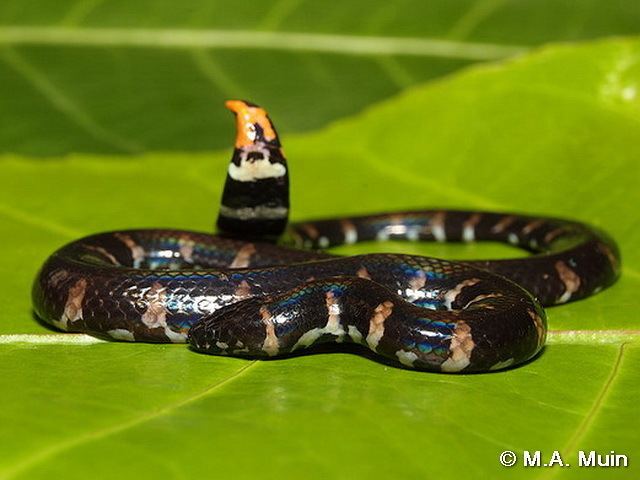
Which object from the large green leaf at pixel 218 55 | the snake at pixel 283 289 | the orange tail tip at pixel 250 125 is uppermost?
the large green leaf at pixel 218 55

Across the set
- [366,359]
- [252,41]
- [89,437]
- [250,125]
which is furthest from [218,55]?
[89,437]

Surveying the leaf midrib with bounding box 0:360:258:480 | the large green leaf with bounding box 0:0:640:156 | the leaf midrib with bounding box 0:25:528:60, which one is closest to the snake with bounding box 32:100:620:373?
the leaf midrib with bounding box 0:360:258:480

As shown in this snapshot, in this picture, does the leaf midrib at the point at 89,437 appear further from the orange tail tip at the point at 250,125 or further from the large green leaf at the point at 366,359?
the orange tail tip at the point at 250,125

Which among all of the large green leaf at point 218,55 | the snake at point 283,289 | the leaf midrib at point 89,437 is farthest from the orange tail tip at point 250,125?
the large green leaf at point 218,55

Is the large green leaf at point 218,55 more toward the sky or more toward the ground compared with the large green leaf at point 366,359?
more toward the sky

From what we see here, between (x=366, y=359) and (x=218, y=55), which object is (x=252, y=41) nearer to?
(x=218, y=55)

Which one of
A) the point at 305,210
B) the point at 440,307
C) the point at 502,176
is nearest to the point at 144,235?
the point at 305,210

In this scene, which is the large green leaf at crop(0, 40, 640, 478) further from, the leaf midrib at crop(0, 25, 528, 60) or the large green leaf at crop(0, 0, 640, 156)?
the leaf midrib at crop(0, 25, 528, 60)

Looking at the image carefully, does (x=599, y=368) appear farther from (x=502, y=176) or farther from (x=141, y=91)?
(x=141, y=91)

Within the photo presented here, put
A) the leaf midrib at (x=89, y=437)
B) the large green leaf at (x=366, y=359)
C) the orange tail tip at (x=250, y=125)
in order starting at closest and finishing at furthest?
the leaf midrib at (x=89, y=437)
the large green leaf at (x=366, y=359)
the orange tail tip at (x=250, y=125)

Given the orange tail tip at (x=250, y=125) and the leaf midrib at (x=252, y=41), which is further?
the leaf midrib at (x=252, y=41)
